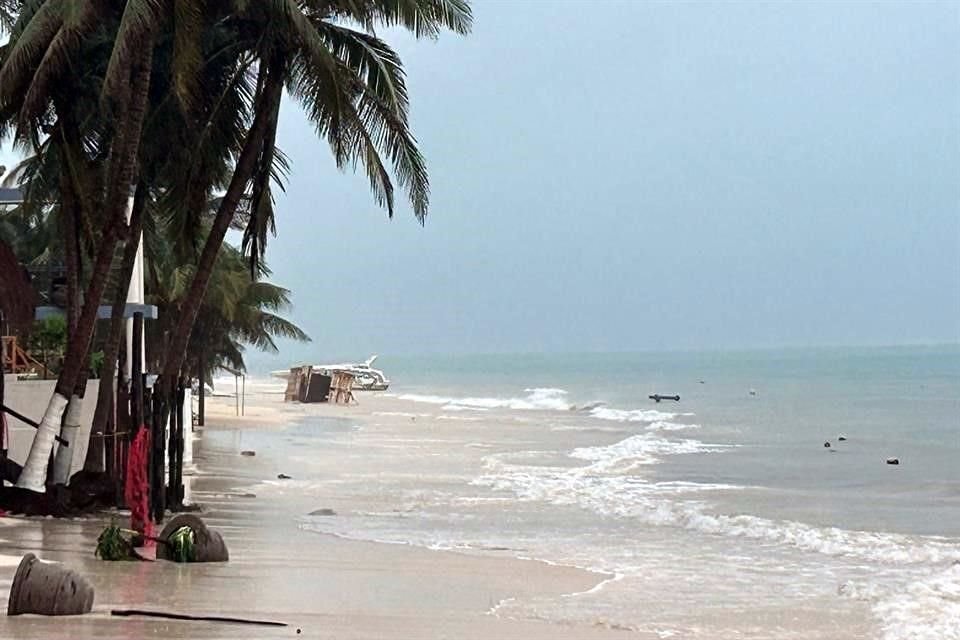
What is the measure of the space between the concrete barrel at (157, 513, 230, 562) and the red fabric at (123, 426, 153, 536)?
0.49 m

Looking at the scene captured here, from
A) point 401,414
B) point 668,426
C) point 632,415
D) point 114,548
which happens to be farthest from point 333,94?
point 632,415

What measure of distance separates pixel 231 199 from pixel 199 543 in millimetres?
5097

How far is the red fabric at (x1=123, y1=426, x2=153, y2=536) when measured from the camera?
1255 cm

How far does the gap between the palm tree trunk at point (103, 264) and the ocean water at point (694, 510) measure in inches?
137

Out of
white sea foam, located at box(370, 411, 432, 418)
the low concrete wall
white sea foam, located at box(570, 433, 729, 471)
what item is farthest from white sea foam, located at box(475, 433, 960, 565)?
white sea foam, located at box(370, 411, 432, 418)

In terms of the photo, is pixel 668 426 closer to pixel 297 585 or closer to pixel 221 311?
pixel 221 311

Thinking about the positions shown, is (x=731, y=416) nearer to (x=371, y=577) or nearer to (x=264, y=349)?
(x=264, y=349)

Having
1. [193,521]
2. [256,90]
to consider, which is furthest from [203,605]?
[256,90]

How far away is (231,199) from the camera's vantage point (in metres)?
15.4

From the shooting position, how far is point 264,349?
44750 mm

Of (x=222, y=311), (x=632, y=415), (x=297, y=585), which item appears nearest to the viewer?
(x=297, y=585)

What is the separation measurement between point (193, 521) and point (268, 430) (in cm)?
2985

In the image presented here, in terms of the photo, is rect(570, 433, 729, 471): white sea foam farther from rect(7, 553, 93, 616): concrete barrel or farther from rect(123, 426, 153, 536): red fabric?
rect(7, 553, 93, 616): concrete barrel

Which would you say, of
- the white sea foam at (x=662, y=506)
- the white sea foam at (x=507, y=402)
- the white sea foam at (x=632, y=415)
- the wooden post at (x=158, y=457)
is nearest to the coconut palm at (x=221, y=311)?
the white sea foam at (x=662, y=506)
